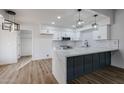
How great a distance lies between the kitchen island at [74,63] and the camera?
7.77 ft

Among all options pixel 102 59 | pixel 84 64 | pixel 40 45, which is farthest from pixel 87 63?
pixel 40 45

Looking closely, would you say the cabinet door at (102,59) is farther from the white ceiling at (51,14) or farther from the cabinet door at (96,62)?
the white ceiling at (51,14)

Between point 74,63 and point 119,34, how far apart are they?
2.86 meters

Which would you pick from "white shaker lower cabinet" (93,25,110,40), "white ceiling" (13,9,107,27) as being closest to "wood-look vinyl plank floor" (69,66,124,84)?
"white shaker lower cabinet" (93,25,110,40)

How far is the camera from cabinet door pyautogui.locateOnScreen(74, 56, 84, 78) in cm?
281

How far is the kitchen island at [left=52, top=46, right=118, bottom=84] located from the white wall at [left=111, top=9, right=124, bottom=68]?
0.30 metres

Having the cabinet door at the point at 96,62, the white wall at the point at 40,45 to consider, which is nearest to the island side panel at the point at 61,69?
the cabinet door at the point at 96,62
